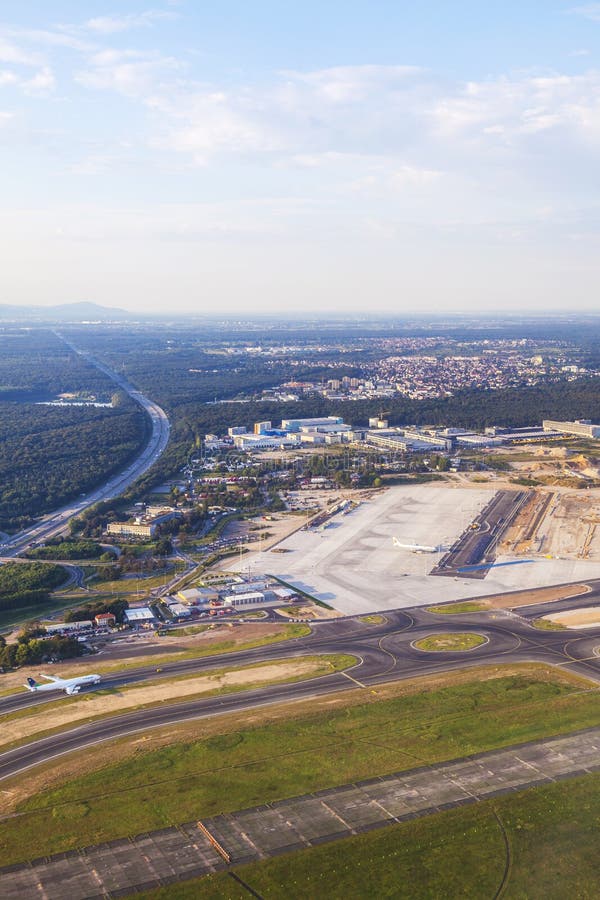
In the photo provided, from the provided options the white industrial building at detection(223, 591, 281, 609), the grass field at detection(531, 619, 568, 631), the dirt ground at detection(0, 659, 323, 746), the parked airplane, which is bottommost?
the dirt ground at detection(0, 659, 323, 746)

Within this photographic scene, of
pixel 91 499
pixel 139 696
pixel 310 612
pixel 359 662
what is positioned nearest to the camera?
pixel 139 696

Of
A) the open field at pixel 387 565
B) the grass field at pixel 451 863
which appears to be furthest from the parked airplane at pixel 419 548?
the grass field at pixel 451 863

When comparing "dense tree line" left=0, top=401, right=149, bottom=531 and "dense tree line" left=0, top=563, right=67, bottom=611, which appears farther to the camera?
"dense tree line" left=0, top=401, right=149, bottom=531

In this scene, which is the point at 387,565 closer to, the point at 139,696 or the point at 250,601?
the point at 250,601

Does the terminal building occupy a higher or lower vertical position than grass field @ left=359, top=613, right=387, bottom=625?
higher

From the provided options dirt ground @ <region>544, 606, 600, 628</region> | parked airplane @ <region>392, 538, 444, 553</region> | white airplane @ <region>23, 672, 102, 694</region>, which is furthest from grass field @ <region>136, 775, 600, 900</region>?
parked airplane @ <region>392, 538, 444, 553</region>

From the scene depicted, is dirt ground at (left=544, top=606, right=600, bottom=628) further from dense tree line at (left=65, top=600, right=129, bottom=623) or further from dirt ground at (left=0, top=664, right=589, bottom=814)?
dense tree line at (left=65, top=600, right=129, bottom=623)

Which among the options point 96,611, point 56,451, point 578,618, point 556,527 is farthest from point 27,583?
point 56,451

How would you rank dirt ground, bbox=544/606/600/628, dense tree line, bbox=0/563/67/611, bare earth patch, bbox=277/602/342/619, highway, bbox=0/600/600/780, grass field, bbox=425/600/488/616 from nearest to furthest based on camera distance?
highway, bbox=0/600/600/780, dirt ground, bbox=544/606/600/628, bare earth patch, bbox=277/602/342/619, grass field, bbox=425/600/488/616, dense tree line, bbox=0/563/67/611
